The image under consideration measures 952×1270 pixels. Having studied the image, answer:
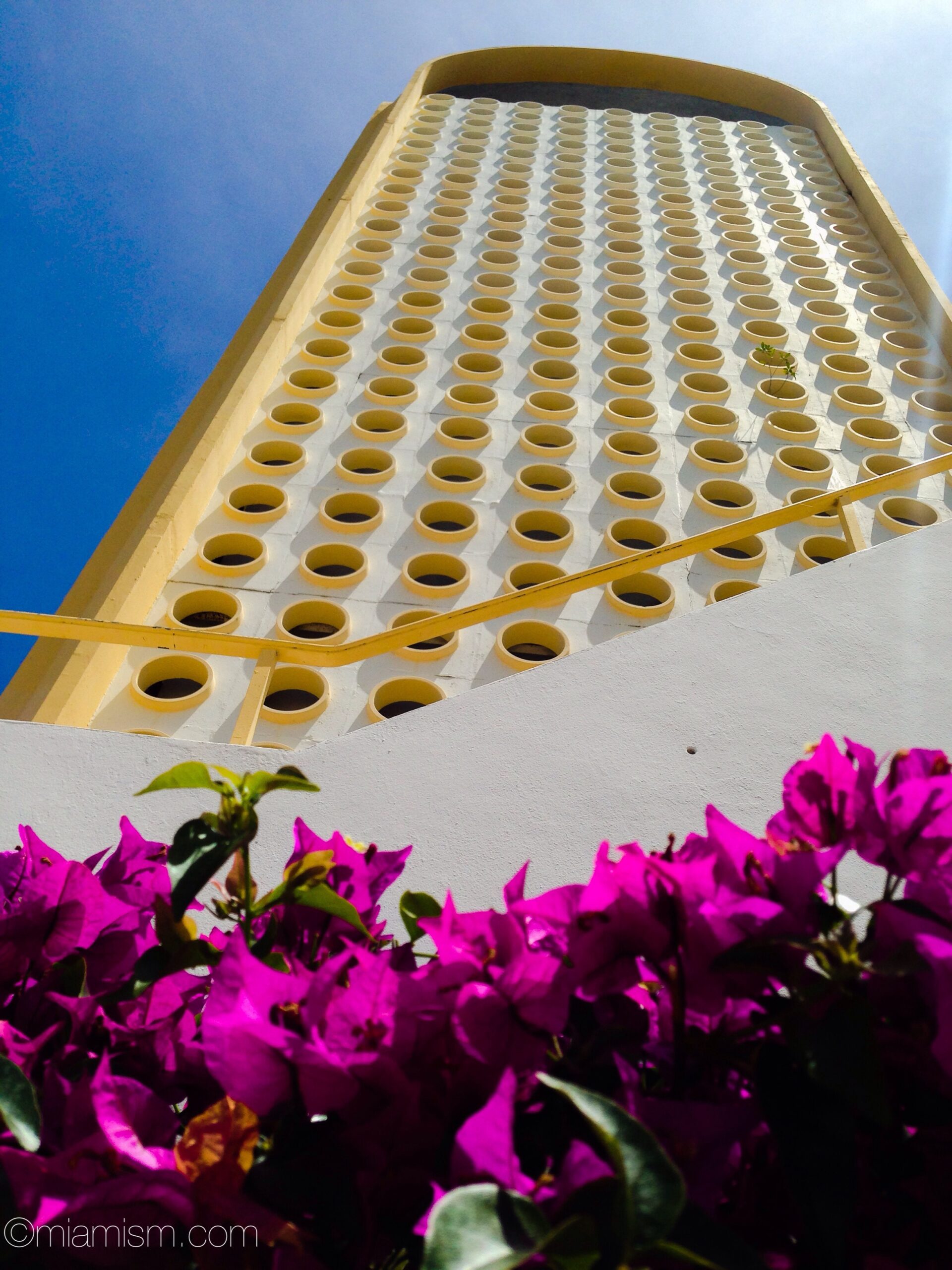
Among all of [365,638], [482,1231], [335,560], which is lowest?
[335,560]

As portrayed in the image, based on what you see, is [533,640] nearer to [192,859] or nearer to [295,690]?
[295,690]

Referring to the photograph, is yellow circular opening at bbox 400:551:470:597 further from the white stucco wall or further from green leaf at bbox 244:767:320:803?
green leaf at bbox 244:767:320:803

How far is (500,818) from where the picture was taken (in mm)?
3018

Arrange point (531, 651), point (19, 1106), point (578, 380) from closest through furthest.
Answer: point (19, 1106)
point (531, 651)
point (578, 380)

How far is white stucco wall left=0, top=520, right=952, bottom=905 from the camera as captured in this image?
2.97m

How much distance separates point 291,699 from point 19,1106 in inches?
273

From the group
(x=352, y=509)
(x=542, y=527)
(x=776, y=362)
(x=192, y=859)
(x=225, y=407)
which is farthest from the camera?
(x=776, y=362)

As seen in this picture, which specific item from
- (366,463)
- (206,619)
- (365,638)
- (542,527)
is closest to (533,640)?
(542,527)

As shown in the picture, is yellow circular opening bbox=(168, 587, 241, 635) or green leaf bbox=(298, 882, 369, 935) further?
yellow circular opening bbox=(168, 587, 241, 635)

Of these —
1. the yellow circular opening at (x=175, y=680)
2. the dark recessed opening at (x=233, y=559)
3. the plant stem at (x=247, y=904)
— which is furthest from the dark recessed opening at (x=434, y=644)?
the plant stem at (x=247, y=904)

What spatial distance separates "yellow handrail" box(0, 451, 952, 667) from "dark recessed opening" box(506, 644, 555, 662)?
3.05 meters

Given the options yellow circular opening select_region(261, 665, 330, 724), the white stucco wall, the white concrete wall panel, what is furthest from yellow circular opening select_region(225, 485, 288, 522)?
the white stucco wall

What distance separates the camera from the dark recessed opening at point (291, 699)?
764 cm

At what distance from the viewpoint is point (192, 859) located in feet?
3.43
